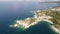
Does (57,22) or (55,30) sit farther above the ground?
(57,22)

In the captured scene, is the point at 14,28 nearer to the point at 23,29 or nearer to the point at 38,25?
the point at 23,29

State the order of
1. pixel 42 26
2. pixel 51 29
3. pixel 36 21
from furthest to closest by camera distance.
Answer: pixel 36 21, pixel 42 26, pixel 51 29

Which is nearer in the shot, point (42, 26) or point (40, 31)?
point (40, 31)

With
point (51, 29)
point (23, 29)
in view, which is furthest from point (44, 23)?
point (23, 29)

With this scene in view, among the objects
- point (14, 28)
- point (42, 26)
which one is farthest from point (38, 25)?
point (14, 28)

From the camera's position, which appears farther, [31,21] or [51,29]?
[31,21]

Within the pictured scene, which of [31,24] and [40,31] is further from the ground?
[31,24]

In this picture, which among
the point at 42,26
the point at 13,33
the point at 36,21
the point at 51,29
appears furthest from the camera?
the point at 36,21

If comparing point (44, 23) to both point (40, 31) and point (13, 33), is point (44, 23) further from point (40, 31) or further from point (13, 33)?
point (13, 33)

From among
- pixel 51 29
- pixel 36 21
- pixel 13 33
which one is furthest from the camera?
pixel 36 21
